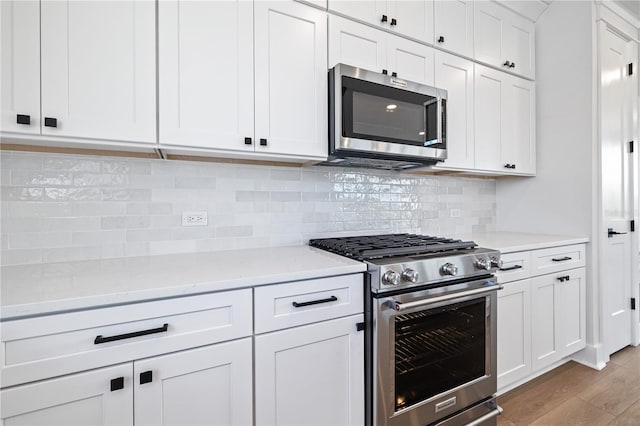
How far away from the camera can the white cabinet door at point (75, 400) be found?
0.88m

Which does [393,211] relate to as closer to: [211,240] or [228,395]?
[211,240]

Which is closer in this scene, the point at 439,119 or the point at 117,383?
the point at 117,383

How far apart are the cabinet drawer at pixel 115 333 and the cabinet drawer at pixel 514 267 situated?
1595 millimetres

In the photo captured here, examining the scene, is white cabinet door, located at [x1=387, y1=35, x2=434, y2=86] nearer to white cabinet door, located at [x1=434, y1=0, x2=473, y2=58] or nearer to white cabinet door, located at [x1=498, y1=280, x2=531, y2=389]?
white cabinet door, located at [x1=434, y1=0, x2=473, y2=58]

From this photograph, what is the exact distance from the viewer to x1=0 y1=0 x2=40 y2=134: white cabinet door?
1.11m

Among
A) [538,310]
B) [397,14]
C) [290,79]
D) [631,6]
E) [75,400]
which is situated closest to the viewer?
[75,400]

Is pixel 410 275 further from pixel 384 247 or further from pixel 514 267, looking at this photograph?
pixel 514 267

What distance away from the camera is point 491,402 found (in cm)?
173

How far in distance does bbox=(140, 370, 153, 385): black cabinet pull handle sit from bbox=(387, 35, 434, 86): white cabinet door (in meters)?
1.94

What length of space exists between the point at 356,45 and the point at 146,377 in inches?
73.6

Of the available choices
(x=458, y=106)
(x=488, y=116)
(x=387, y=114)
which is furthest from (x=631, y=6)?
(x=387, y=114)

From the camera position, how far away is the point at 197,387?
3.57 ft

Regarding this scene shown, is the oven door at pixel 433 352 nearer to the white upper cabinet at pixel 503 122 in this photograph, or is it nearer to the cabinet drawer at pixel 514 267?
the cabinet drawer at pixel 514 267

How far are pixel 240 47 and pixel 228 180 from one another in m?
0.70
